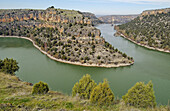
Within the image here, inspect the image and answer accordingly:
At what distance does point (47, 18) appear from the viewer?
60281mm

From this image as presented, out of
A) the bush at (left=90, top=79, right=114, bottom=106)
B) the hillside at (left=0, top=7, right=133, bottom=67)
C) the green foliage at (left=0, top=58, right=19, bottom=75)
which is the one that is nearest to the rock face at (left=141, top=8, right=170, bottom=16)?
the hillside at (left=0, top=7, right=133, bottom=67)

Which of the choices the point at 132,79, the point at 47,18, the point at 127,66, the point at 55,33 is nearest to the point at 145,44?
the point at 127,66

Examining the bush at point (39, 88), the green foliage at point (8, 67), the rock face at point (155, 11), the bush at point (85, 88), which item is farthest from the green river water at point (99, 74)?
the rock face at point (155, 11)

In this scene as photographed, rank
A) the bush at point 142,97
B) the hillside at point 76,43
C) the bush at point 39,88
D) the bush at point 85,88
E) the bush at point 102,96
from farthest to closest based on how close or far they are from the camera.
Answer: the hillside at point 76,43
the bush at point 85,88
the bush at point 39,88
the bush at point 142,97
the bush at point 102,96

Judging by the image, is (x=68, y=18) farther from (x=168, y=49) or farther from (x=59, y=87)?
(x=168, y=49)

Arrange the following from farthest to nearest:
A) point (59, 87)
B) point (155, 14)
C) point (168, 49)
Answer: point (155, 14)
point (168, 49)
point (59, 87)

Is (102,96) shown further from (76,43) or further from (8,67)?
(76,43)

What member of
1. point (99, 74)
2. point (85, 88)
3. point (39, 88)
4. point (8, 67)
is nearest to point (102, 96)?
point (85, 88)

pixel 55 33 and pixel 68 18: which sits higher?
pixel 68 18

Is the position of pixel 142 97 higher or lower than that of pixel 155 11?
lower

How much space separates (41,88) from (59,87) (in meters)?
7.11

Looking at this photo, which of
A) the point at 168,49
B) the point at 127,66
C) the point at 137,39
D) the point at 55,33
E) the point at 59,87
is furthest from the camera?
the point at 137,39

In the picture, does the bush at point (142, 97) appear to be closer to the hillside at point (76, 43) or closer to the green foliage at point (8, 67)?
the hillside at point (76, 43)

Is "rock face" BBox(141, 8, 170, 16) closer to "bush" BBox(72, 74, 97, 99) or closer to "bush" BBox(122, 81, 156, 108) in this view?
"bush" BBox(122, 81, 156, 108)
